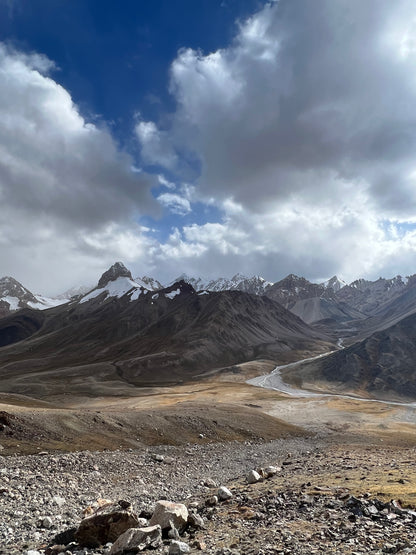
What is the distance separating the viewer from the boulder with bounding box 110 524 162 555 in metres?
14.3

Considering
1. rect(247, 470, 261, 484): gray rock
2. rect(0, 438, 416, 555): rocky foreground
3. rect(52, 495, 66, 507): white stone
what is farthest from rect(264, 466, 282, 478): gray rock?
rect(52, 495, 66, 507): white stone

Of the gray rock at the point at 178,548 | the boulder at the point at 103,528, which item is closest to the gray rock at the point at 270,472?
the boulder at the point at 103,528

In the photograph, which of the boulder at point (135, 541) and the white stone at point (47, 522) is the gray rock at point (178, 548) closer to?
the boulder at point (135, 541)

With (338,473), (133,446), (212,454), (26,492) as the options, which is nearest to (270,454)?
(212,454)

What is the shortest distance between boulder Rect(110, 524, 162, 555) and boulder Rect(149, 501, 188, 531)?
50.8 inches

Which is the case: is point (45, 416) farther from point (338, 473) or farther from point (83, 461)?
point (338, 473)

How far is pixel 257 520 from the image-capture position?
17812mm

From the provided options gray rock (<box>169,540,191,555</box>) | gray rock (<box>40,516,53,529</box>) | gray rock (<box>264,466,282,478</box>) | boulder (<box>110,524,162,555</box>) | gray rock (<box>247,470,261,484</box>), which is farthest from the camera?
gray rock (<box>264,466,282,478</box>)

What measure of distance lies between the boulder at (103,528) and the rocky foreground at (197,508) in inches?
1.4

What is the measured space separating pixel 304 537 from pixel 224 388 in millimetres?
170429

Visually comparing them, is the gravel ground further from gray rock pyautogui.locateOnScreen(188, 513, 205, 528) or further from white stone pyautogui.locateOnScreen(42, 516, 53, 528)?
gray rock pyautogui.locateOnScreen(188, 513, 205, 528)

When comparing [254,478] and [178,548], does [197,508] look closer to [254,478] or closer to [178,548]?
[178,548]

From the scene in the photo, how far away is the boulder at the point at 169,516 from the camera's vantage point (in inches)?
640

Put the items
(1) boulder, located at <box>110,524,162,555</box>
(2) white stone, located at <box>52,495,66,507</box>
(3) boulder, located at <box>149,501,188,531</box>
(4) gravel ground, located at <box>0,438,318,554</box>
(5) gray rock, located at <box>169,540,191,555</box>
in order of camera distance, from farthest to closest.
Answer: (2) white stone, located at <box>52,495,66,507</box>
(4) gravel ground, located at <box>0,438,318,554</box>
(3) boulder, located at <box>149,501,188,531</box>
(1) boulder, located at <box>110,524,162,555</box>
(5) gray rock, located at <box>169,540,191,555</box>
